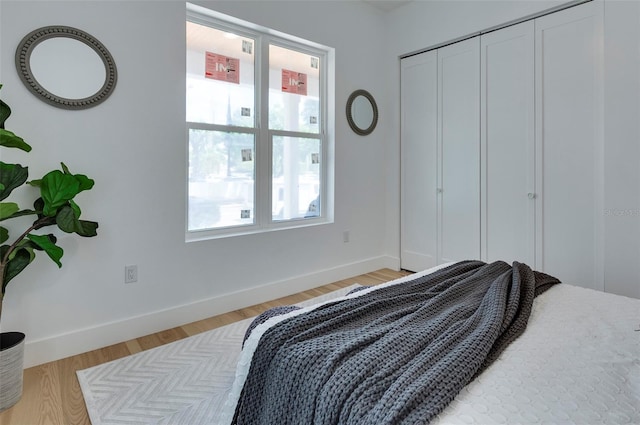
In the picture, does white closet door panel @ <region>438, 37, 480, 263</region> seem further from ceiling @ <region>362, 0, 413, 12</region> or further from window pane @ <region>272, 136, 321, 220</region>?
window pane @ <region>272, 136, 321, 220</region>

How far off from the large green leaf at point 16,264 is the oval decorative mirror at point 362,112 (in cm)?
287

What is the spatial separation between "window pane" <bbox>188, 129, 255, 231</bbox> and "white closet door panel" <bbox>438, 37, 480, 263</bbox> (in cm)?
194

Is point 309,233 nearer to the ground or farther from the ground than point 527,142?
nearer to the ground

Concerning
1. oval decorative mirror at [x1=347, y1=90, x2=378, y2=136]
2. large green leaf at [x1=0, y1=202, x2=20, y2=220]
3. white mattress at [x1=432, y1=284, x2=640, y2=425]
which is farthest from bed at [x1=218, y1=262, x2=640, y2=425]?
oval decorative mirror at [x1=347, y1=90, x2=378, y2=136]

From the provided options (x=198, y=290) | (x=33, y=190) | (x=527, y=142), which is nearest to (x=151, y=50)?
(x=33, y=190)

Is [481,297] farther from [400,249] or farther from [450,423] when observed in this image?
[400,249]

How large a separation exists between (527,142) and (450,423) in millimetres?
2845

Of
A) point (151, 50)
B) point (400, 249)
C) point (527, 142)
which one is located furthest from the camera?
point (400, 249)

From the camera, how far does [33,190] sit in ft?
6.66

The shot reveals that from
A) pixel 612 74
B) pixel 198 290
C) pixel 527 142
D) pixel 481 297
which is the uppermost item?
pixel 612 74

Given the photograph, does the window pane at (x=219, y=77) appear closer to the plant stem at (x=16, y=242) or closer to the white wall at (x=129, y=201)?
the white wall at (x=129, y=201)

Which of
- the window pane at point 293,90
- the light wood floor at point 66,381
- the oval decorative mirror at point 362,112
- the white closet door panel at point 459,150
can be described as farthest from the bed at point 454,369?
the oval decorative mirror at point 362,112

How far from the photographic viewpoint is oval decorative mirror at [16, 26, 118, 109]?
6.55 ft

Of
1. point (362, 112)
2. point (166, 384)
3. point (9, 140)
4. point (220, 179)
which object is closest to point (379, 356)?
point (166, 384)
